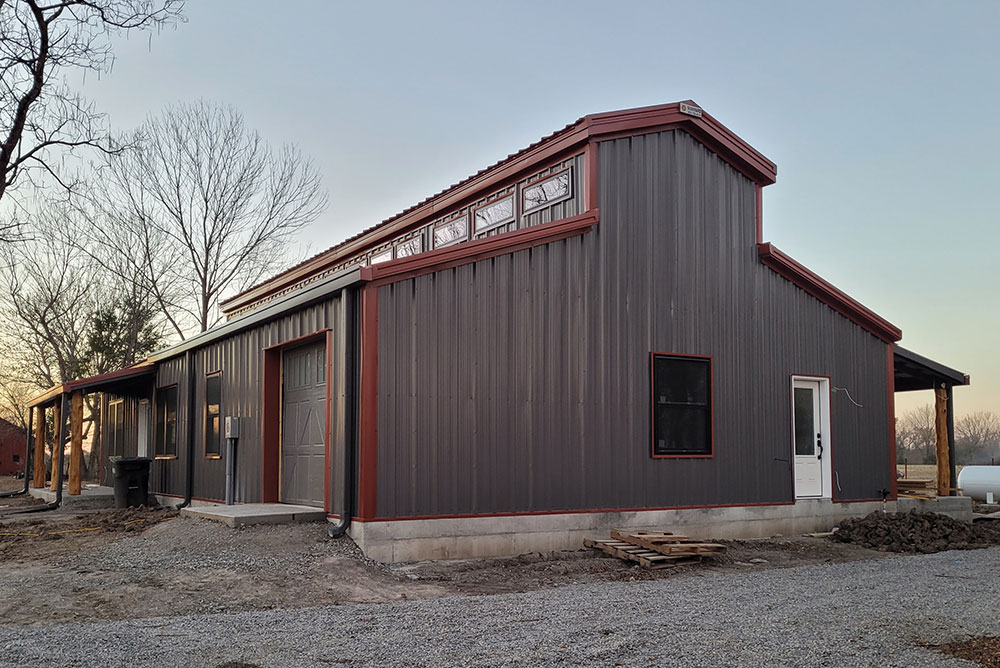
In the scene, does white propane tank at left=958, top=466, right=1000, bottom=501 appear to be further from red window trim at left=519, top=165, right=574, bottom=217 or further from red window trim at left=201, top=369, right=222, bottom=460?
red window trim at left=201, top=369, right=222, bottom=460

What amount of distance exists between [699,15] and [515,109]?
492 cm

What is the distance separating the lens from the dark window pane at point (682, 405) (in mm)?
12633

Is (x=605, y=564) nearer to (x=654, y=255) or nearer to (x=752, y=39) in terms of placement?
(x=654, y=255)

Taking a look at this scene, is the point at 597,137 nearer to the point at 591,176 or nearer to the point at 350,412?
the point at 591,176

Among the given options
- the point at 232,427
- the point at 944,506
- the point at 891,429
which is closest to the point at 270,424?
the point at 232,427

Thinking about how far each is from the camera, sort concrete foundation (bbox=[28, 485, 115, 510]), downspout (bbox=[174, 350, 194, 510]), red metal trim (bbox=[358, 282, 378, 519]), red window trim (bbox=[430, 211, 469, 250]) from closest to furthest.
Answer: red metal trim (bbox=[358, 282, 378, 519])
red window trim (bbox=[430, 211, 469, 250])
downspout (bbox=[174, 350, 194, 510])
concrete foundation (bbox=[28, 485, 115, 510])

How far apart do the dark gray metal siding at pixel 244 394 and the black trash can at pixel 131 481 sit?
0.43 metres

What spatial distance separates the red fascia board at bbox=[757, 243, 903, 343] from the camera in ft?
46.9

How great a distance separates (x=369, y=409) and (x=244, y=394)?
452 centimetres

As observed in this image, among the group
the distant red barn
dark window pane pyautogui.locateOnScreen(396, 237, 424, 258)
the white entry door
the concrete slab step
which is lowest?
the distant red barn

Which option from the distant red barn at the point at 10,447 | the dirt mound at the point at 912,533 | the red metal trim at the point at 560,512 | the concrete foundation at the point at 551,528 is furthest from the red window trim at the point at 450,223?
the distant red barn at the point at 10,447

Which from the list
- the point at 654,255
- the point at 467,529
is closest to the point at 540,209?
the point at 654,255

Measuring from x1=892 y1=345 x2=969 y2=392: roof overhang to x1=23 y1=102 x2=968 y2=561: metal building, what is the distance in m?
1.78

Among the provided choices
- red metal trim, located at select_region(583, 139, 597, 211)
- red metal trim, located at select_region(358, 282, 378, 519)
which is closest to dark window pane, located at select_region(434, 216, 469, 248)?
red metal trim, located at select_region(583, 139, 597, 211)
